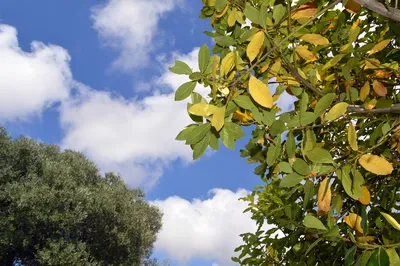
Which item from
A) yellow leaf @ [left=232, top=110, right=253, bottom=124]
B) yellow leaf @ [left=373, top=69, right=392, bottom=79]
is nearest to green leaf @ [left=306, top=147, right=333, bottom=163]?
yellow leaf @ [left=232, top=110, right=253, bottom=124]

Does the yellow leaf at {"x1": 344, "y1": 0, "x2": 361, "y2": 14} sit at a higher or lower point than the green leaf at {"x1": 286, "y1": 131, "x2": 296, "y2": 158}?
higher

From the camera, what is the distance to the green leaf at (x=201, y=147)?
5.15ft

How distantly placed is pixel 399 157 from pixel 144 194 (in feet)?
64.8

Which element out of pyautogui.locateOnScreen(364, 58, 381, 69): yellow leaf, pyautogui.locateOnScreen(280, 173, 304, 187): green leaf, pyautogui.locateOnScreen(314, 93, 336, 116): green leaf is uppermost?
pyautogui.locateOnScreen(364, 58, 381, 69): yellow leaf

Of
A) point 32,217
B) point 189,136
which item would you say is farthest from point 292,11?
point 32,217

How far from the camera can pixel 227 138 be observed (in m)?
1.58

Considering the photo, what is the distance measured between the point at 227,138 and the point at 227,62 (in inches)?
12.3

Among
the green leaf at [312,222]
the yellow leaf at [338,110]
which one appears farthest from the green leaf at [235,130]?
the green leaf at [312,222]

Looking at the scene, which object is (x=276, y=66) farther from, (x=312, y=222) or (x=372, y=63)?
(x=312, y=222)

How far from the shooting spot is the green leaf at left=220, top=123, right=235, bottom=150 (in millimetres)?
1566

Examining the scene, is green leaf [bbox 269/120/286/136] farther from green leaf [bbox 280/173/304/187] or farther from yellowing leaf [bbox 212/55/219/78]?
yellowing leaf [bbox 212/55/219/78]

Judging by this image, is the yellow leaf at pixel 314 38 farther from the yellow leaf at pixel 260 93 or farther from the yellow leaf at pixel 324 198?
the yellow leaf at pixel 324 198

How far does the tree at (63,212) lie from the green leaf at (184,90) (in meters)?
16.6

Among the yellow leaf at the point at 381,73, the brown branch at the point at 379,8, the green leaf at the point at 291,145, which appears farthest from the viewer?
the yellow leaf at the point at 381,73
